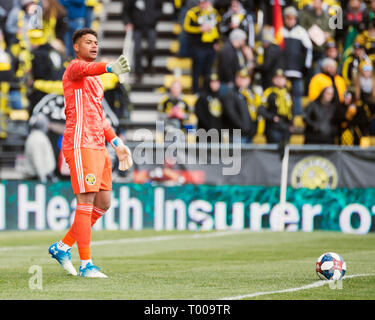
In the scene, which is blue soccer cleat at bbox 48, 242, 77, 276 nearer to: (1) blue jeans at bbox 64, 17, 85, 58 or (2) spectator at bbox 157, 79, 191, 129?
(2) spectator at bbox 157, 79, 191, 129

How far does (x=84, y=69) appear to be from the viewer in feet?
30.7

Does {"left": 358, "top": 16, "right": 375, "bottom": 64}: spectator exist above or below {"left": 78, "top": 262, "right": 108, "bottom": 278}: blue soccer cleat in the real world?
above

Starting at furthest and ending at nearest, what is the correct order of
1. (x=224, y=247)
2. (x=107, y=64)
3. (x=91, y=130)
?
(x=224, y=247) < (x=91, y=130) < (x=107, y=64)

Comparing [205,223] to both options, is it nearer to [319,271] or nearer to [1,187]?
[1,187]

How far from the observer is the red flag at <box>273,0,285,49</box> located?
22.0 m

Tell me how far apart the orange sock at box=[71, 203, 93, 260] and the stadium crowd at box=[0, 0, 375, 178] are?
9103 millimetres

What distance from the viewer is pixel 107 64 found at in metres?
9.10

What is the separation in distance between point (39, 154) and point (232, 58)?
531 cm

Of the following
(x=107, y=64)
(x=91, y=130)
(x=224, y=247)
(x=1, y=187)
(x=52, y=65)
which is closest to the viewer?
(x=107, y=64)

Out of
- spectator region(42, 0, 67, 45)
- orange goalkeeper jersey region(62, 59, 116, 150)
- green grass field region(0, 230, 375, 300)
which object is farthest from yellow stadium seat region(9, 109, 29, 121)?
orange goalkeeper jersey region(62, 59, 116, 150)

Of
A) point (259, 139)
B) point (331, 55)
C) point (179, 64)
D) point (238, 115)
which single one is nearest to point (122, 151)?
point (238, 115)
